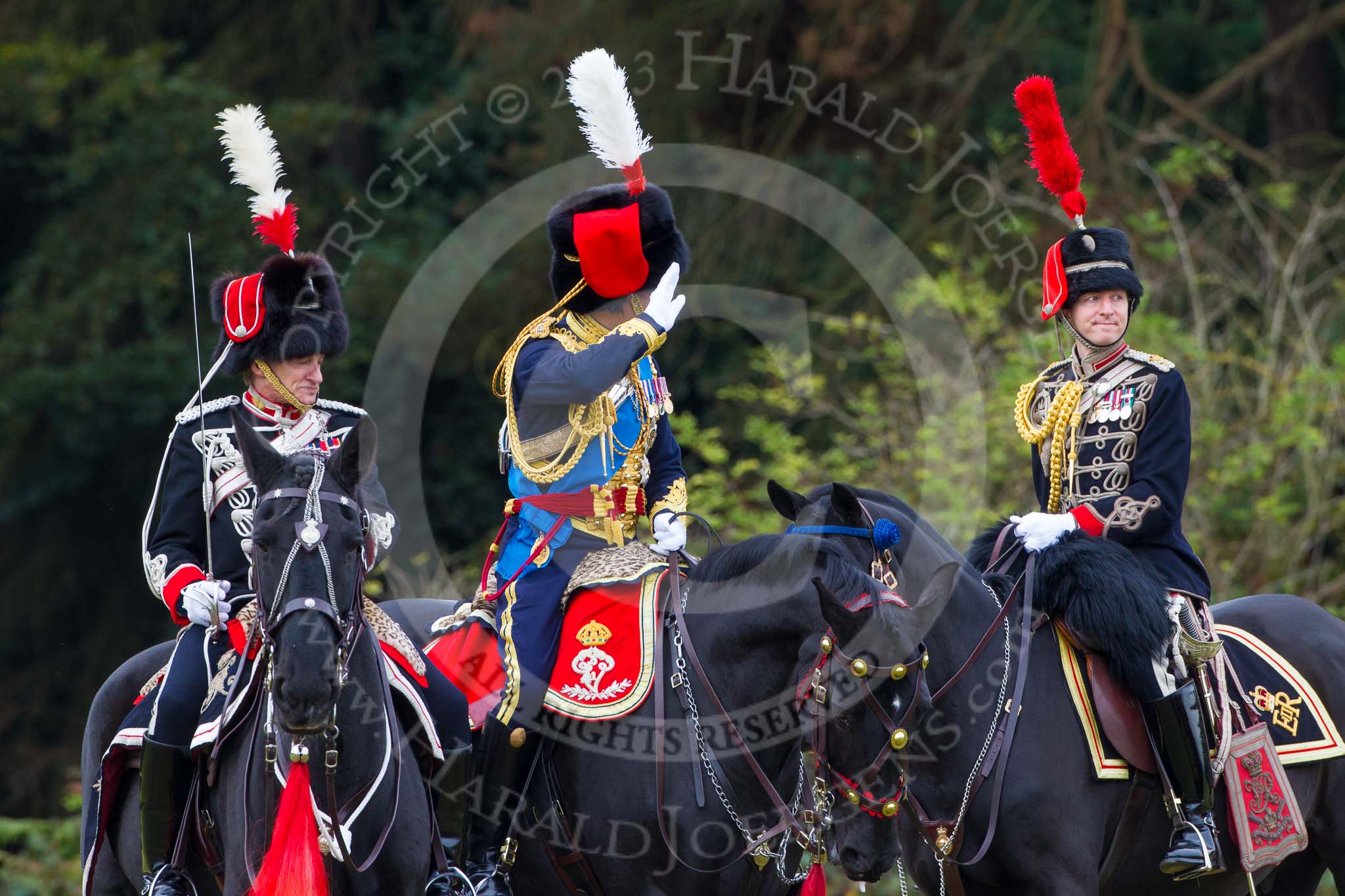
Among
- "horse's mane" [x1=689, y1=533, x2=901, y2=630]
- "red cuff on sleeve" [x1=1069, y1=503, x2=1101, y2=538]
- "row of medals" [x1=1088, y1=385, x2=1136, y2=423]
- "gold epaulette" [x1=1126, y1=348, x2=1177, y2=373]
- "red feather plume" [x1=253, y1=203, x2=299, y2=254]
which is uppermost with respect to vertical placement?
"red feather plume" [x1=253, y1=203, x2=299, y2=254]

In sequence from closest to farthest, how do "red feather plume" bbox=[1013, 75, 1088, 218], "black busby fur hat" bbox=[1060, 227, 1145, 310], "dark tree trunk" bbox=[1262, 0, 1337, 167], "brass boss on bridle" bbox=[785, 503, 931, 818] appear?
"brass boss on bridle" bbox=[785, 503, 931, 818], "black busby fur hat" bbox=[1060, 227, 1145, 310], "red feather plume" bbox=[1013, 75, 1088, 218], "dark tree trunk" bbox=[1262, 0, 1337, 167]

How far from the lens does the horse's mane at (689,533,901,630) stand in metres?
4.82

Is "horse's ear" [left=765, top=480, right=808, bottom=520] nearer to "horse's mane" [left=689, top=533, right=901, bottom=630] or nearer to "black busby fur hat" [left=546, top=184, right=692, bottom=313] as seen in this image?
"horse's mane" [left=689, top=533, right=901, bottom=630]

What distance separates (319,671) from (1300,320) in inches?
350

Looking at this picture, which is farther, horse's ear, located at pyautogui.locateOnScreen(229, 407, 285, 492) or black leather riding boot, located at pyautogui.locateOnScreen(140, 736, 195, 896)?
black leather riding boot, located at pyautogui.locateOnScreen(140, 736, 195, 896)

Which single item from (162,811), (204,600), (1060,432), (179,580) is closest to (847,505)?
(1060,432)

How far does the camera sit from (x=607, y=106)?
5.41 m

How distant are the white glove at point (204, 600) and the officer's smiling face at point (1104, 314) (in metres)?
3.15

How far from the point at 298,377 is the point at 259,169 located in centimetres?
80

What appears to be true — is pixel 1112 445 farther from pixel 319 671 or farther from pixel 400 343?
pixel 400 343

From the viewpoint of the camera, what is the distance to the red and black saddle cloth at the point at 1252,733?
5.42 metres

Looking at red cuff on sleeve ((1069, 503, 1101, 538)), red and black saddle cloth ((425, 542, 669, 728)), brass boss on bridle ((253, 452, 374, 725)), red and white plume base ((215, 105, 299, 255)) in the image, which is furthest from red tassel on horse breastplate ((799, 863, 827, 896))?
red and white plume base ((215, 105, 299, 255))

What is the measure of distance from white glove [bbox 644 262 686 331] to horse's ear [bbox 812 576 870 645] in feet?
3.73

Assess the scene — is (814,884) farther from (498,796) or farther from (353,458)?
(353,458)
